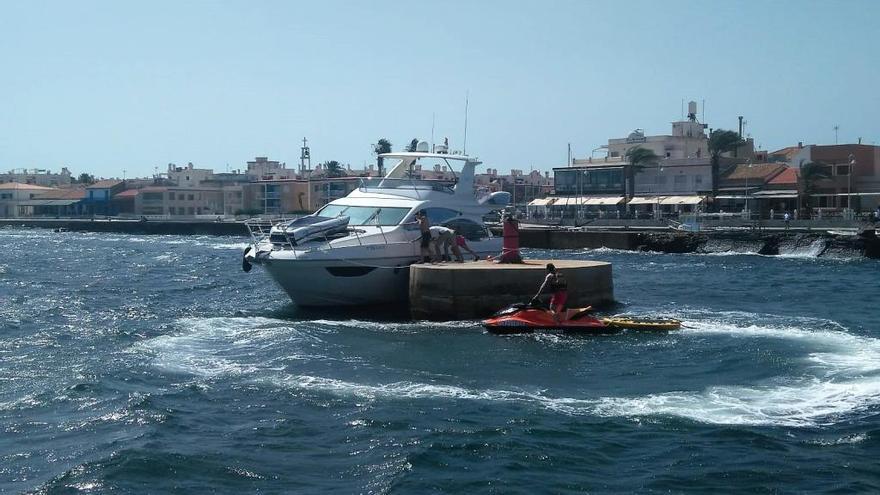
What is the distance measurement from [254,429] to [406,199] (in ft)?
47.1

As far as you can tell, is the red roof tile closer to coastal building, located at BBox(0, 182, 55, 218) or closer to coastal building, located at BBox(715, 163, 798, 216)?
coastal building, located at BBox(715, 163, 798, 216)

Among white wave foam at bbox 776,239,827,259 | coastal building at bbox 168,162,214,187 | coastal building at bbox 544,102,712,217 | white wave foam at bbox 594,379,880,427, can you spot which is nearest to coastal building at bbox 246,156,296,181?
coastal building at bbox 168,162,214,187

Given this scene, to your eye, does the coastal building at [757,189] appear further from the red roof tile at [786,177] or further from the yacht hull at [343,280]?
the yacht hull at [343,280]

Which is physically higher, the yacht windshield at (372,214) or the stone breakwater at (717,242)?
the yacht windshield at (372,214)

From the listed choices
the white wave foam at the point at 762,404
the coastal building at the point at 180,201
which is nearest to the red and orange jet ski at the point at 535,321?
the white wave foam at the point at 762,404

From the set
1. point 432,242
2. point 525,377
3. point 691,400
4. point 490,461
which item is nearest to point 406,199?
point 432,242

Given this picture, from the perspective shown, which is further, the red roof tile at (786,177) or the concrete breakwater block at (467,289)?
the red roof tile at (786,177)

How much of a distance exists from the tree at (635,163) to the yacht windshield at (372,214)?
53.5 meters

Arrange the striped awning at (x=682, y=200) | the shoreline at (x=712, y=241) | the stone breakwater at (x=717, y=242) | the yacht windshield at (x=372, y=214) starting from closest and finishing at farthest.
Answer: the yacht windshield at (x=372, y=214), the stone breakwater at (x=717, y=242), the shoreline at (x=712, y=241), the striped awning at (x=682, y=200)

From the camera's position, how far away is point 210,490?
1049 cm

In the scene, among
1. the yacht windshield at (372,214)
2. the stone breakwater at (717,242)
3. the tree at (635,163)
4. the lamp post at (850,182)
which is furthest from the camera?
the tree at (635,163)

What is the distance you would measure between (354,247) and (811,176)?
48169 millimetres

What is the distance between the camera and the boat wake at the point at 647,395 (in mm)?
13578

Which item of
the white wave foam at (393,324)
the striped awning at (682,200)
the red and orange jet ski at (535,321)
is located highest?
the striped awning at (682,200)
